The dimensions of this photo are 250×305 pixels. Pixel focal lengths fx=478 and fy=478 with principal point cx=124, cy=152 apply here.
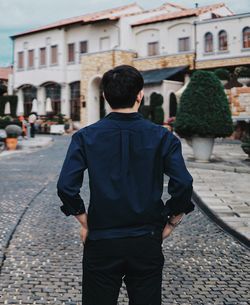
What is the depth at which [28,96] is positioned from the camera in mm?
44125

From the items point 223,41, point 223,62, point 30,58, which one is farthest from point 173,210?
point 30,58

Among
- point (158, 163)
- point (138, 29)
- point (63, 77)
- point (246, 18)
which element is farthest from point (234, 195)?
point (63, 77)

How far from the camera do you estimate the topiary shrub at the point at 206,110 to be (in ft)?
40.8

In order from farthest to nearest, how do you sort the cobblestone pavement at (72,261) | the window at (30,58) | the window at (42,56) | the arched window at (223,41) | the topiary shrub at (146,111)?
the window at (30,58) → the window at (42,56) → the arched window at (223,41) → the topiary shrub at (146,111) → the cobblestone pavement at (72,261)

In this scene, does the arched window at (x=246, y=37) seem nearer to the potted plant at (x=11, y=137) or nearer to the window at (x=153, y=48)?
the window at (x=153, y=48)

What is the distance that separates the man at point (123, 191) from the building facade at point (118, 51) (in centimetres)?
2875

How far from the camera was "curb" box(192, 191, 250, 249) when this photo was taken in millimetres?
5474

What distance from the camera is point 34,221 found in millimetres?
6559

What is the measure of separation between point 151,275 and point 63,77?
3917cm

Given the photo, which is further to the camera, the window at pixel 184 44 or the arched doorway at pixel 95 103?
the arched doorway at pixel 95 103

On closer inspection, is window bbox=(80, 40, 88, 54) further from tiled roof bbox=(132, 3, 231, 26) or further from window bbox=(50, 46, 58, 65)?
tiled roof bbox=(132, 3, 231, 26)

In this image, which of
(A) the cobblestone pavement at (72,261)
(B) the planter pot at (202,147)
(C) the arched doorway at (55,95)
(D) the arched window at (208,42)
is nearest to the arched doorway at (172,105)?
(D) the arched window at (208,42)

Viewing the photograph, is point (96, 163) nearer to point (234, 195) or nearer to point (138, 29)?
point (234, 195)

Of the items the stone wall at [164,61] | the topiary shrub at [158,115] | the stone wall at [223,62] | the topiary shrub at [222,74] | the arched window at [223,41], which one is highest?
the arched window at [223,41]
